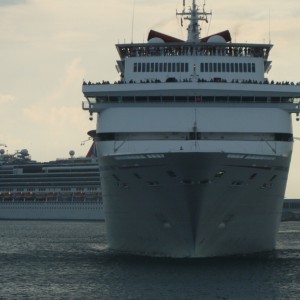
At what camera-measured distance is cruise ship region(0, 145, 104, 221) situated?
139m

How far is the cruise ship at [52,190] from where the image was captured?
139125 mm

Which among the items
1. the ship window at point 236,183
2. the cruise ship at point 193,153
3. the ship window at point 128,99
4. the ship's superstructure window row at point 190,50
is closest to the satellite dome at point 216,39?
the ship's superstructure window row at point 190,50

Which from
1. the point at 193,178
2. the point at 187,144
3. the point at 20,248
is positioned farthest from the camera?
the point at 20,248

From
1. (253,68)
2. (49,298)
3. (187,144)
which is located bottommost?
(49,298)

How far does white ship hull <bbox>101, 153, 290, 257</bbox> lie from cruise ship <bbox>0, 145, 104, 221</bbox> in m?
89.0

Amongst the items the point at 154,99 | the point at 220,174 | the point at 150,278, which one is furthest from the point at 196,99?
the point at 150,278

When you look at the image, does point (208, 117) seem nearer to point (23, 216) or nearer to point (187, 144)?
point (187, 144)

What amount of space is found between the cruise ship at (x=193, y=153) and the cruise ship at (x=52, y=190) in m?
85.3

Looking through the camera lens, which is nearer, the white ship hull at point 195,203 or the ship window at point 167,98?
the white ship hull at point 195,203

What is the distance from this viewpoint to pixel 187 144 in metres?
47.8

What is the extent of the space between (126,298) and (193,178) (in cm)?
849

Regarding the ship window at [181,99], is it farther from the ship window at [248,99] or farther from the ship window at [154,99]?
the ship window at [248,99]

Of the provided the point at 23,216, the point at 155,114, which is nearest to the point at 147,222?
the point at 155,114

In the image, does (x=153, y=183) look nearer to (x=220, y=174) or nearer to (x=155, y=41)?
(x=220, y=174)
